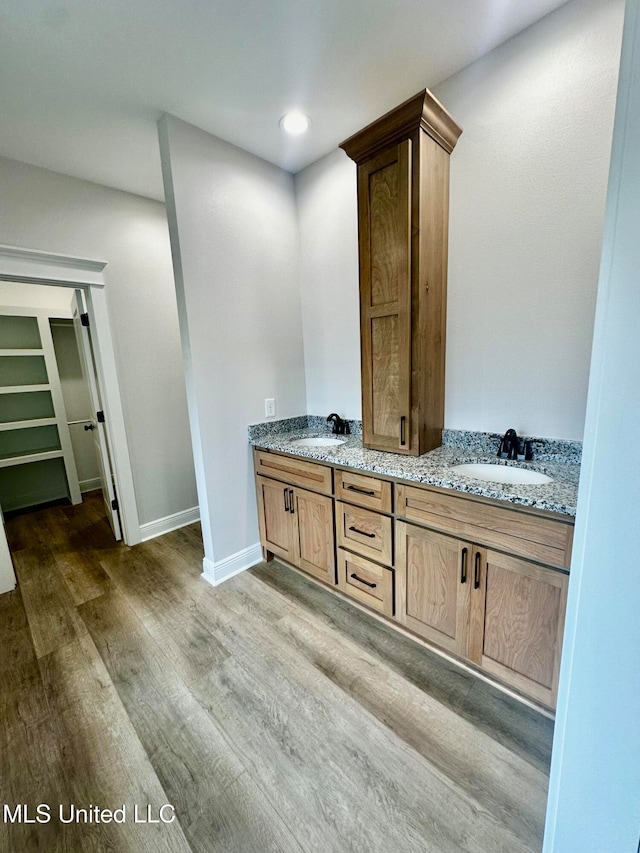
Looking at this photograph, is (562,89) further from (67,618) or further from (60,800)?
(67,618)

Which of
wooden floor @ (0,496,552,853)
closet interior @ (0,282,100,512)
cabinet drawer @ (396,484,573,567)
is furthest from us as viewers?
closet interior @ (0,282,100,512)

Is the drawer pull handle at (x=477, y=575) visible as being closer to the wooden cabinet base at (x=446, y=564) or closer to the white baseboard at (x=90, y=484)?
the wooden cabinet base at (x=446, y=564)

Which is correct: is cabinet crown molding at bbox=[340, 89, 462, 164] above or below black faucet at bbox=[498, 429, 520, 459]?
above

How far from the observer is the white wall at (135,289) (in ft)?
7.22

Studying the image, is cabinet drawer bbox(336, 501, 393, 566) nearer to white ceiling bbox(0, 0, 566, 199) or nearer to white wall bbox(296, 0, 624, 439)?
white wall bbox(296, 0, 624, 439)

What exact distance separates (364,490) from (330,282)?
4.94 feet

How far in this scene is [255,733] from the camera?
4.28 ft

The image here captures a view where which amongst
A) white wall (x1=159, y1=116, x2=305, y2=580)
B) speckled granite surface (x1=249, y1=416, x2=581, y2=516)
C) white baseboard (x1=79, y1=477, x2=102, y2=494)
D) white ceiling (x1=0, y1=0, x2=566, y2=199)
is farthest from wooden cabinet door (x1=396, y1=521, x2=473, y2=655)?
white baseboard (x1=79, y1=477, x2=102, y2=494)

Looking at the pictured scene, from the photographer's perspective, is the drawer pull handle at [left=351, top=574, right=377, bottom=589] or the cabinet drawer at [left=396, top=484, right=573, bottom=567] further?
the drawer pull handle at [left=351, top=574, right=377, bottom=589]

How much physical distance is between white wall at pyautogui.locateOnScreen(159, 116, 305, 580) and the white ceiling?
0.23 m

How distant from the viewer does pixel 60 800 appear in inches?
44.2

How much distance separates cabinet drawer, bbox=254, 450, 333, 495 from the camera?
73.6 inches

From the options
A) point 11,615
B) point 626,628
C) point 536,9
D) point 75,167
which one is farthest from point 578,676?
point 75,167

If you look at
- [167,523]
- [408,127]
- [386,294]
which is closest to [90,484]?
[167,523]
